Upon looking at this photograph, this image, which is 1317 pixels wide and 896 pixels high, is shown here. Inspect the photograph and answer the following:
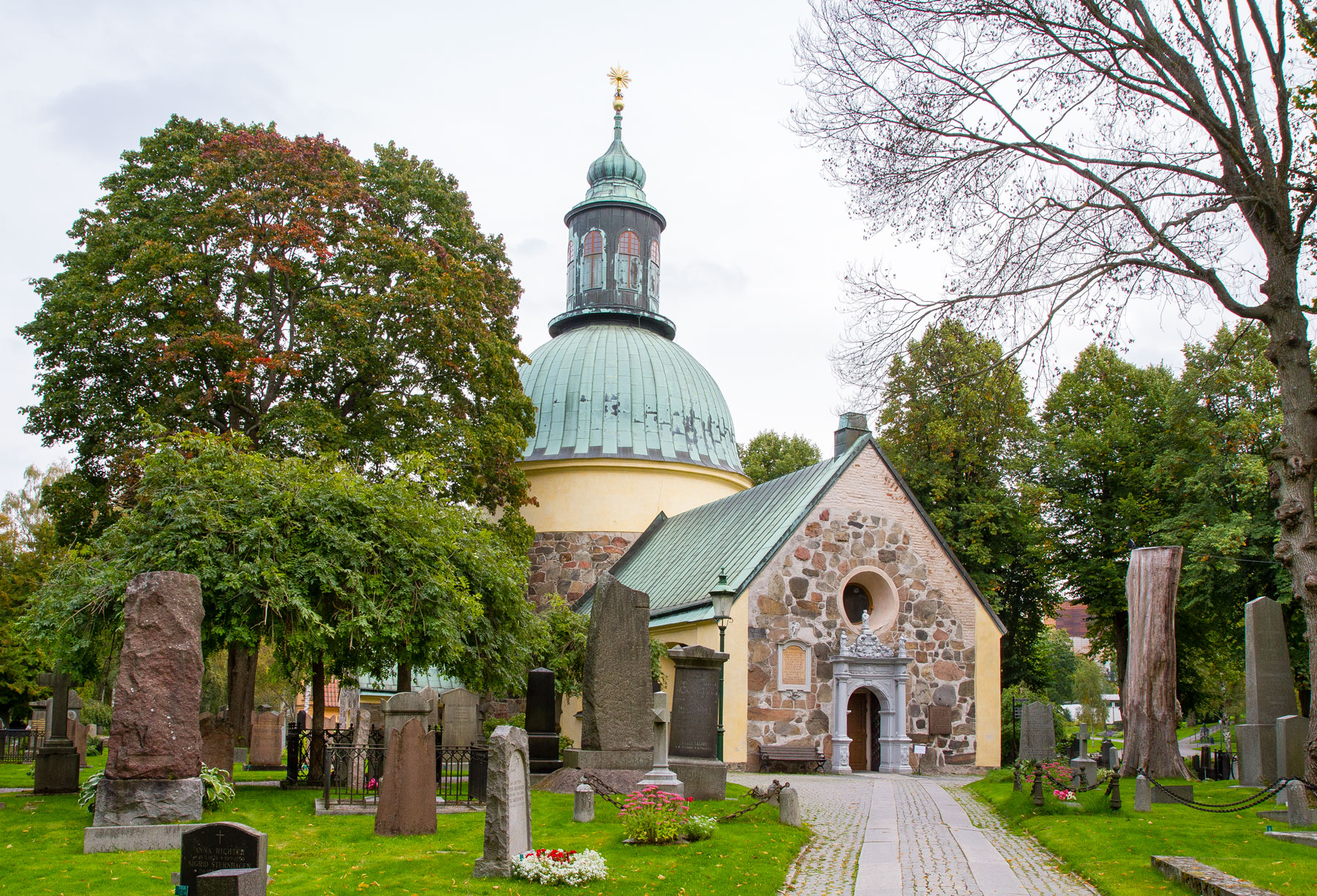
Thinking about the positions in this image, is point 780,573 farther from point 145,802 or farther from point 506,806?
point 145,802

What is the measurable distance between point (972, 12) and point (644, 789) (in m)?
9.88

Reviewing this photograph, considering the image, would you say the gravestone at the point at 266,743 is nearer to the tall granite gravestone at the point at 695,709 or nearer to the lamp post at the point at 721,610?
the lamp post at the point at 721,610

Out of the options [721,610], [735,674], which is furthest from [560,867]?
[735,674]

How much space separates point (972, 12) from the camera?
1302cm

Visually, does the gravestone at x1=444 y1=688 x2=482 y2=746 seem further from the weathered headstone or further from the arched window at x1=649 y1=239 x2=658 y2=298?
the arched window at x1=649 y1=239 x2=658 y2=298

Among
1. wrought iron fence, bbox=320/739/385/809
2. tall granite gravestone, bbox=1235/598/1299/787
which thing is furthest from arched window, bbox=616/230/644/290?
tall granite gravestone, bbox=1235/598/1299/787

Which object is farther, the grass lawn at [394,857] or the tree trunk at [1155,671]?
the tree trunk at [1155,671]

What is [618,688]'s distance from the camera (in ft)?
46.6

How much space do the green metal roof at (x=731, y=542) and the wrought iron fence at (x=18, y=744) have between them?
47.3ft

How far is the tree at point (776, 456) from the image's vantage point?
143ft

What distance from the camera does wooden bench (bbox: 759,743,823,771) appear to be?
21.4 meters

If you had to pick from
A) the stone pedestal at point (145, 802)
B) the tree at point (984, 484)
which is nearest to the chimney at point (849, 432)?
the tree at point (984, 484)

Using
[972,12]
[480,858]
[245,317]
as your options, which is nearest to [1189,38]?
[972,12]

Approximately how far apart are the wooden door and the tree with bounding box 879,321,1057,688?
305 inches
